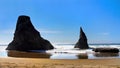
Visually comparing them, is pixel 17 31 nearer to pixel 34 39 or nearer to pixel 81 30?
pixel 34 39

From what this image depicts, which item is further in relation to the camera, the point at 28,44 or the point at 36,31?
the point at 36,31

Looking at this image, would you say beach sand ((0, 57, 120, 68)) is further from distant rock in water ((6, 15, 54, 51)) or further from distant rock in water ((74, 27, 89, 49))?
distant rock in water ((74, 27, 89, 49))

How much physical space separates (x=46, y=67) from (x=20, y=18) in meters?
70.2

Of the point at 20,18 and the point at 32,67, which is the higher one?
the point at 20,18

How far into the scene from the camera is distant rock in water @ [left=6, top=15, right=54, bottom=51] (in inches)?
3083

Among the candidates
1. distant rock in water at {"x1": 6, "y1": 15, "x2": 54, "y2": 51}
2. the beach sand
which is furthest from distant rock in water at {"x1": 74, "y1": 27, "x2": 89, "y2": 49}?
the beach sand

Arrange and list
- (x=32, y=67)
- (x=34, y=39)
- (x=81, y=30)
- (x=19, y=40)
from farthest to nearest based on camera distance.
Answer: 1. (x=81, y=30)
2. (x=34, y=39)
3. (x=19, y=40)
4. (x=32, y=67)

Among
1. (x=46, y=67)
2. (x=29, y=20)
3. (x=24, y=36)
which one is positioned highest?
(x=29, y=20)

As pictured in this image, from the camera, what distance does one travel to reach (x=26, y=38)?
82250 mm

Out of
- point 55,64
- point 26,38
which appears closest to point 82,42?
point 26,38

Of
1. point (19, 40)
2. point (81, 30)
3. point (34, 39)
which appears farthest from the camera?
point (81, 30)

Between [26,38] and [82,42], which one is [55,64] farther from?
[82,42]

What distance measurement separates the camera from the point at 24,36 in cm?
8100

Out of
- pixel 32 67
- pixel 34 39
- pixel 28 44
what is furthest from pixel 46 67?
pixel 34 39
